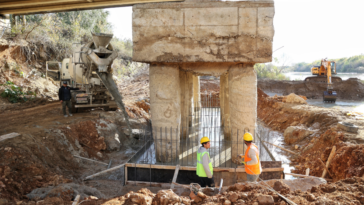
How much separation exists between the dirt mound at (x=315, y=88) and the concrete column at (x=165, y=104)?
64.1 ft

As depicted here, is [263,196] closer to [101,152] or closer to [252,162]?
[252,162]

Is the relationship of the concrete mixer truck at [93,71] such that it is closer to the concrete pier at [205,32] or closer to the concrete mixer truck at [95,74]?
the concrete mixer truck at [95,74]

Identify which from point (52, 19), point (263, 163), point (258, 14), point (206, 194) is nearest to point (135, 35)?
point (258, 14)

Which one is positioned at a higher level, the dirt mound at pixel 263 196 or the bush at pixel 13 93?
the bush at pixel 13 93

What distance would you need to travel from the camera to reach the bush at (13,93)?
11.6 meters

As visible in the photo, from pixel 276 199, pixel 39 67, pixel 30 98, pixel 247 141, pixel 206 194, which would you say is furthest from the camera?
pixel 39 67

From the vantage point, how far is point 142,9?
206 inches

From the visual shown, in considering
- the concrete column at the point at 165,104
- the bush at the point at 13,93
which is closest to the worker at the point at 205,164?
the concrete column at the point at 165,104

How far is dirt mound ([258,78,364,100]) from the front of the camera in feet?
68.9

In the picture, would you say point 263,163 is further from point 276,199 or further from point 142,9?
point 142,9

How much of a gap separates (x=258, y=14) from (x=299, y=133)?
6496mm

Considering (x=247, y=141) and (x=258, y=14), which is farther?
(x=258, y=14)

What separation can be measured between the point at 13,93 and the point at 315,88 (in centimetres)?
2269

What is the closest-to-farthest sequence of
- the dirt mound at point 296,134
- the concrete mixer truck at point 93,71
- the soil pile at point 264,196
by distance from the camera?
the soil pile at point 264,196, the concrete mixer truck at point 93,71, the dirt mound at point 296,134
